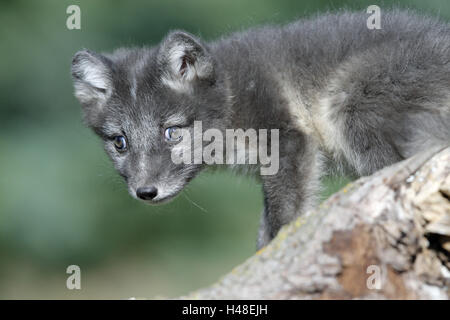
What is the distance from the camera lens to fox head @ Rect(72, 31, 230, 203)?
4.77 m

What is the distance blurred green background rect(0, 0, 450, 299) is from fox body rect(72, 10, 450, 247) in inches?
170

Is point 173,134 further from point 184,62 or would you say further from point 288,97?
point 288,97

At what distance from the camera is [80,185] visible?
31.6 ft

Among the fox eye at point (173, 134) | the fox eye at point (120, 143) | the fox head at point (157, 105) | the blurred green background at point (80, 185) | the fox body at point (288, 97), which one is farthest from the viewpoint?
the blurred green background at point (80, 185)

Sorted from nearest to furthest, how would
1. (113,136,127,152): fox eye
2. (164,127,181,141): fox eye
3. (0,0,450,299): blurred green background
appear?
(164,127,181,141): fox eye, (113,136,127,152): fox eye, (0,0,450,299): blurred green background

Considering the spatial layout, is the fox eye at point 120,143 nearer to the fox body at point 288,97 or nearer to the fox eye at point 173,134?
the fox body at point 288,97

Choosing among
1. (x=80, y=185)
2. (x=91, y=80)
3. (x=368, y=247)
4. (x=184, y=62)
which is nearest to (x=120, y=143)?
(x=91, y=80)

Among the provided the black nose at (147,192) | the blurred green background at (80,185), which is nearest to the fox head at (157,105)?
the black nose at (147,192)

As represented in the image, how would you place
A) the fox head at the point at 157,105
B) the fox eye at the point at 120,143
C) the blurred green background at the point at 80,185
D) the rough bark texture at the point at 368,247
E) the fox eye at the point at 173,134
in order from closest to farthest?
Result: the rough bark texture at the point at 368,247
the fox head at the point at 157,105
the fox eye at the point at 173,134
the fox eye at the point at 120,143
the blurred green background at the point at 80,185

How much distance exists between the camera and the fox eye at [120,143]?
5012 millimetres

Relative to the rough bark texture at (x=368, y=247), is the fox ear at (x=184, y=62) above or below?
above

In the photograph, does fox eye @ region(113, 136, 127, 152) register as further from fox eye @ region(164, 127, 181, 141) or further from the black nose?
the black nose

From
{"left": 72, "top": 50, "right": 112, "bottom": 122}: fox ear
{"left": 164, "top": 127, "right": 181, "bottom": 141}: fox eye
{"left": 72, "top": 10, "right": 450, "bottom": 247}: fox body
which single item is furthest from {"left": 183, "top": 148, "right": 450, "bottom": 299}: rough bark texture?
{"left": 72, "top": 50, "right": 112, "bottom": 122}: fox ear
